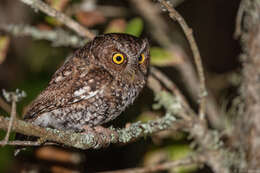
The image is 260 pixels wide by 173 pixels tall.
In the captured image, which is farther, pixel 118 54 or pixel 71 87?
pixel 118 54

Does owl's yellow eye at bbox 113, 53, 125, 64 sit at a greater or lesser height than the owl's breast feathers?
greater

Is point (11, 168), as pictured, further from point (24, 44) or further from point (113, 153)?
point (24, 44)

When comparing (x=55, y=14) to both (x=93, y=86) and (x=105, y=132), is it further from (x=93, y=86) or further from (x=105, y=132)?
(x=105, y=132)

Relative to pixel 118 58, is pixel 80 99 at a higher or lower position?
lower

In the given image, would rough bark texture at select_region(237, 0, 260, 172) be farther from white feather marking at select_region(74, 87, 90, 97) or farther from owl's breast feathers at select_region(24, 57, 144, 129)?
white feather marking at select_region(74, 87, 90, 97)

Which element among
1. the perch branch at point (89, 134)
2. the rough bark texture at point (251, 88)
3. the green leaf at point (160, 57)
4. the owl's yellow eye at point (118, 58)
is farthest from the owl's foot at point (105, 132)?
the rough bark texture at point (251, 88)

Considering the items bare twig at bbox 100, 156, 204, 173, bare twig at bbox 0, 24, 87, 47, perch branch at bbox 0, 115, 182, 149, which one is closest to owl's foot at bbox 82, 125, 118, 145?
perch branch at bbox 0, 115, 182, 149

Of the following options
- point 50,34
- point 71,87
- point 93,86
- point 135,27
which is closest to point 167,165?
point 93,86

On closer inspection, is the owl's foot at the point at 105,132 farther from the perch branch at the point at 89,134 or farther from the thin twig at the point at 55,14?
the thin twig at the point at 55,14
